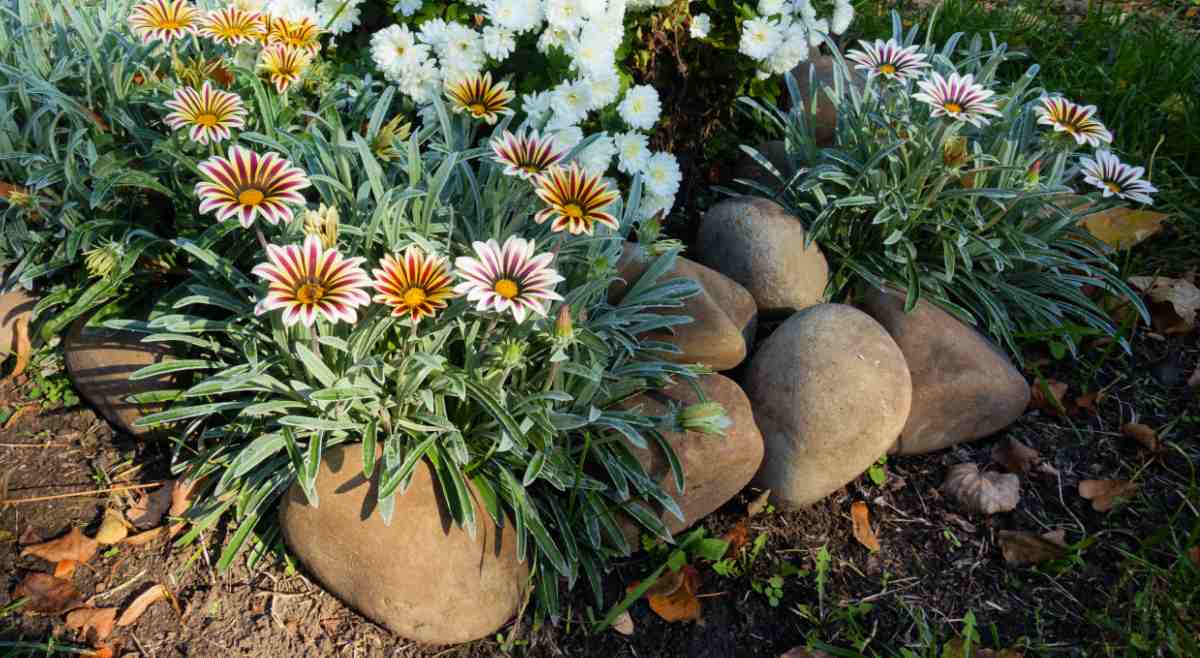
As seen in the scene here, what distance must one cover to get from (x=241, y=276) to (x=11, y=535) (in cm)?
90

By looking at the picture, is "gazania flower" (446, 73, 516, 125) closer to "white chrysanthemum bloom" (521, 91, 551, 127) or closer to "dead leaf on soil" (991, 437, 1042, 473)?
"white chrysanthemum bloom" (521, 91, 551, 127)

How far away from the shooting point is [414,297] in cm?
174

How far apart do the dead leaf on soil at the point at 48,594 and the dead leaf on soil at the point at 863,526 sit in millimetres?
1954

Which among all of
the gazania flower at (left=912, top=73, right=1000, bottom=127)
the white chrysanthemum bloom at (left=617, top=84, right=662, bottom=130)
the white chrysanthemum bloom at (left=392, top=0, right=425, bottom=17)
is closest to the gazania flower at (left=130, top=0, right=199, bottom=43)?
the white chrysanthemum bloom at (left=392, top=0, right=425, bottom=17)

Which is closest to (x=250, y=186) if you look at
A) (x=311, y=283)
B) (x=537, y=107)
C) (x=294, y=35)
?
(x=311, y=283)

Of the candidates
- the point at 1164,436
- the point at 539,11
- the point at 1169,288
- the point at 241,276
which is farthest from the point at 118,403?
the point at 1169,288

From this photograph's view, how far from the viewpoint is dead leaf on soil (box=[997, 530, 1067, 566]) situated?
2355 mm

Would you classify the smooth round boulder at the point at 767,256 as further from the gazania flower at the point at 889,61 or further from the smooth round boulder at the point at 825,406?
the gazania flower at the point at 889,61

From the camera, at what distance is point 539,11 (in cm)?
258

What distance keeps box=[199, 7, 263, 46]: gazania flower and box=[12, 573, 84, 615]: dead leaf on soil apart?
1.35 m

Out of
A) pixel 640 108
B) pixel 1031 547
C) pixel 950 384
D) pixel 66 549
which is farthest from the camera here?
pixel 640 108

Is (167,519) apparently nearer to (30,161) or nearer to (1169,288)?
(30,161)

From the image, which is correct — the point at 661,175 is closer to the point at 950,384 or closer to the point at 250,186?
the point at 950,384

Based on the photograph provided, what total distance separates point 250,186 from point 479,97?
24.4 inches
